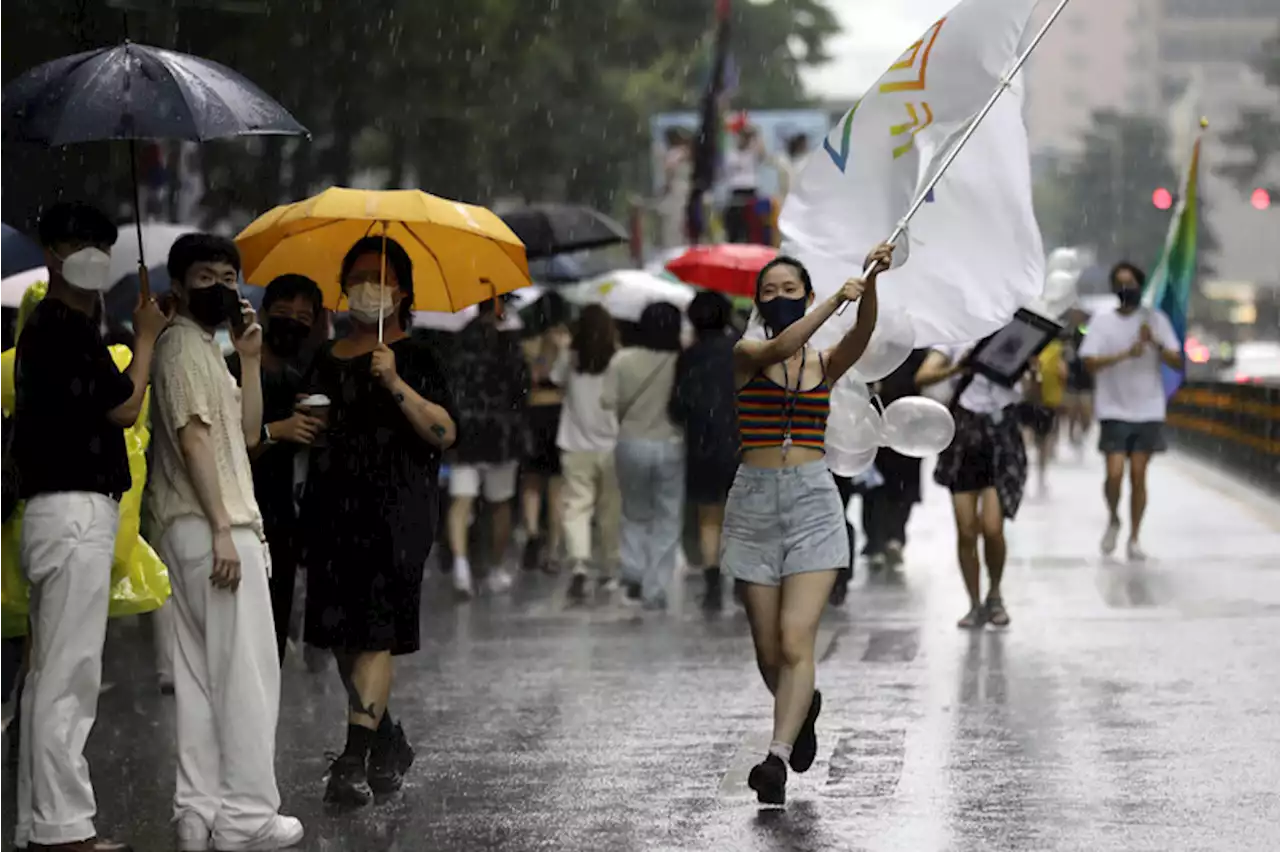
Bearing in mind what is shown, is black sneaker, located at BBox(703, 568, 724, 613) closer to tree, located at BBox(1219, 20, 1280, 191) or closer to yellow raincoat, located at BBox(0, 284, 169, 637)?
yellow raincoat, located at BBox(0, 284, 169, 637)

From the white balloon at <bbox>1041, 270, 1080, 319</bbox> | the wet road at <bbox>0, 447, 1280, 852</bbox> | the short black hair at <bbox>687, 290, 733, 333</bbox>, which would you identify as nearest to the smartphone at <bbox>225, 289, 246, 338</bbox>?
the wet road at <bbox>0, 447, 1280, 852</bbox>

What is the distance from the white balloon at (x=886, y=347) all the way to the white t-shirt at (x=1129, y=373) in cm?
813

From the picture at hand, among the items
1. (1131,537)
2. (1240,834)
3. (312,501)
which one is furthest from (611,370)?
(1240,834)

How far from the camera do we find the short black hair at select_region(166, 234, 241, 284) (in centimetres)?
759

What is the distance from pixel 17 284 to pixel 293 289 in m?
3.85

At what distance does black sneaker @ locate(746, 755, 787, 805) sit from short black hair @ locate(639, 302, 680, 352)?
7.22 metres

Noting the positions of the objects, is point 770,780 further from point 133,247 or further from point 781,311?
point 133,247

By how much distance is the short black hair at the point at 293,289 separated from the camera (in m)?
9.34

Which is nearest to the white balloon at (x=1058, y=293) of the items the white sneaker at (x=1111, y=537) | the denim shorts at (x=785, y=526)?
the white sneaker at (x=1111, y=537)

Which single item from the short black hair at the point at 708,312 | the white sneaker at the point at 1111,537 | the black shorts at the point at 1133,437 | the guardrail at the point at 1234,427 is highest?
the short black hair at the point at 708,312

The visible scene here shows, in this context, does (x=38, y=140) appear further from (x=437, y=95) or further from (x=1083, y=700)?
(x=437, y=95)

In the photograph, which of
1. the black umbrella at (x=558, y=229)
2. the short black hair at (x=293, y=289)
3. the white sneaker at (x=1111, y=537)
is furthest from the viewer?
the white sneaker at (x=1111, y=537)

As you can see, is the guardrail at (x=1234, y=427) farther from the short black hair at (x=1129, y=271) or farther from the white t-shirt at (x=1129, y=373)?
the short black hair at (x=1129, y=271)

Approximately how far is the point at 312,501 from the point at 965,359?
532 cm
